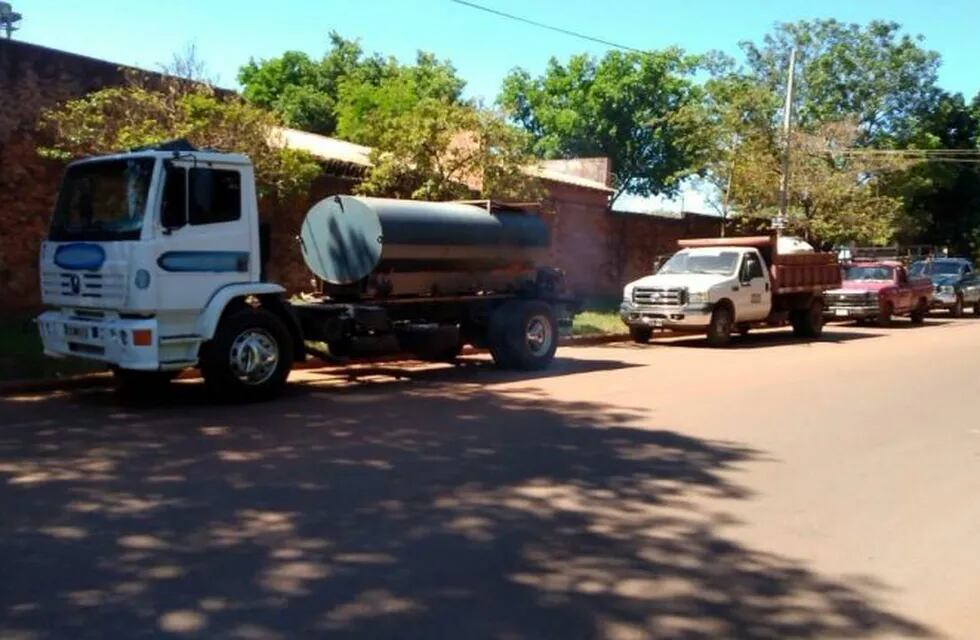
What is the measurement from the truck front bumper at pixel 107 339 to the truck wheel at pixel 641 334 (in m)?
11.9

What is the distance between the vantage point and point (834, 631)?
4.66m

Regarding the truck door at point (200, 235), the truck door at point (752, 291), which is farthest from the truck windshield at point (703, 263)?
the truck door at point (200, 235)

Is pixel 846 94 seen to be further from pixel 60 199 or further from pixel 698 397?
pixel 60 199

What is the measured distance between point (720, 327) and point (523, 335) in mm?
6687

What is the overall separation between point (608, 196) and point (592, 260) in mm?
2581

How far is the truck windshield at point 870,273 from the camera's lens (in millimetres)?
27672

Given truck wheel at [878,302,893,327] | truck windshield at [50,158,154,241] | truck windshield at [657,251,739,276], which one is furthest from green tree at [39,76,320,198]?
truck wheel at [878,302,893,327]

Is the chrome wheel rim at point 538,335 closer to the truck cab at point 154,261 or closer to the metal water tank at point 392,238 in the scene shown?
the metal water tank at point 392,238

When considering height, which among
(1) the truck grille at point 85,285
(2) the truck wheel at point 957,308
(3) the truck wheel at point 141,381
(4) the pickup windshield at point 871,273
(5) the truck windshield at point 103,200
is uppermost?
(5) the truck windshield at point 103,200

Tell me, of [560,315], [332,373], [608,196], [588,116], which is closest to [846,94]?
[588,116]

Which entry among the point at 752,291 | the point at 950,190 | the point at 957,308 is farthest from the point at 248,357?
the point at 950,190

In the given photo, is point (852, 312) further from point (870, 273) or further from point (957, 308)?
point (957, 308)

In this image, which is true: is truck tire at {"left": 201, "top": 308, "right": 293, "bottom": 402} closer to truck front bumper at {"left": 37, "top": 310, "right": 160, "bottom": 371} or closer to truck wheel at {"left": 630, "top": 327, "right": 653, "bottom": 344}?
truck front bumper at {"left": 37, "top": 310, "right": 160, "bottom": 371}

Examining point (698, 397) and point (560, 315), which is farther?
point (560, 315)
